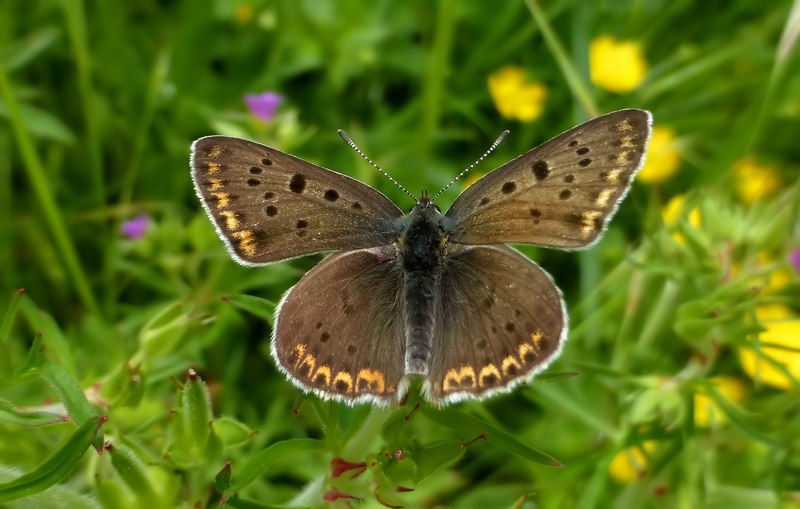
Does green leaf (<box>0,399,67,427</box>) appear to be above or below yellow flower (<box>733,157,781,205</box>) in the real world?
below

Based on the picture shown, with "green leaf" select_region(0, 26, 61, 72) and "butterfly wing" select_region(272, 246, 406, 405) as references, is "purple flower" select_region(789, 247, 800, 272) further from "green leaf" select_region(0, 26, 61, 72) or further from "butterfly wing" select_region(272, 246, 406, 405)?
"green leaf" select_region(0, 26, 61, 72)

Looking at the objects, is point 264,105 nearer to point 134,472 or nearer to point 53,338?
point 53,338

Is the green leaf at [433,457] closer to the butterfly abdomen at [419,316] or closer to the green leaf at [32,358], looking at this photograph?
the butterfly abdomen at [419,316]

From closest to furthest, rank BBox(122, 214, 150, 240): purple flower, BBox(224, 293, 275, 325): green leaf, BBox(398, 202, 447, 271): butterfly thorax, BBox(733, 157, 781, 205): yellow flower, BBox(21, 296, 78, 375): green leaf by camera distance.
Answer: BBox(224, 293, 275, 325): green leaf < BBox(21, 296, 78, 375): green leaf < BBox(398, 202, 447, 271): butterfly thorax < BBox(122, 214, 150, 240): purple flower < BBox(733, 157, 781, 205): yellow flower

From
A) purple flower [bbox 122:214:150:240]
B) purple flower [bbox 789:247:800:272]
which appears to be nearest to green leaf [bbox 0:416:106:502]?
purple flower [bbox 122:214:150:240]

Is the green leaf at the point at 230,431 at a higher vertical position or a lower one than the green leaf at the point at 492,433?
lower

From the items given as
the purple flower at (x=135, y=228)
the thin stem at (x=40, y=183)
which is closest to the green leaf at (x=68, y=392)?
the thin stem at (x=40, y=183)

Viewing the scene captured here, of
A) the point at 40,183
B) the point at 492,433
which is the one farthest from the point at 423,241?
the point at 40,183
